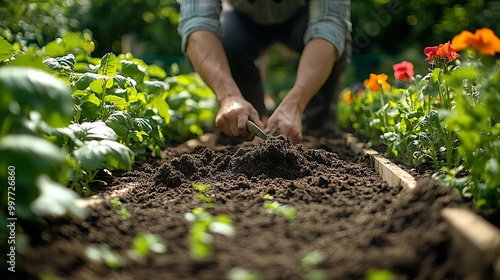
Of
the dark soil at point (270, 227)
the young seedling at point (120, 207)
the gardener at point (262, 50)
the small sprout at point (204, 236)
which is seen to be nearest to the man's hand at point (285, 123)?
the gardener at point (262, 50)

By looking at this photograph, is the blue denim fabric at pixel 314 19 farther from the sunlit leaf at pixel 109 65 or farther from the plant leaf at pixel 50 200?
the plant leaf at pixel 50 200

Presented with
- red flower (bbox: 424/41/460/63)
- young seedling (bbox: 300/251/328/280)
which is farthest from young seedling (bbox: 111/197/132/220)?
red flower (bbox: 424/41/460/63)

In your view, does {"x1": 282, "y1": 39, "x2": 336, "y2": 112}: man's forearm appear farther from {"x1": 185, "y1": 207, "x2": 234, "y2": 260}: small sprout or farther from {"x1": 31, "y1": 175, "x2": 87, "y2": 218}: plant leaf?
{"x1": 31, "y1": 175, "x2": 87, "y2": 218}: plant leaf

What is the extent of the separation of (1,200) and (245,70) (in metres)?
3.15

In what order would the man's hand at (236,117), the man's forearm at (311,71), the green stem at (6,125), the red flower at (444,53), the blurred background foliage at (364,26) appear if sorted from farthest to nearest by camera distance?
the blurred background foliage at (364,26), the man's forearm at (311,71), the man's hand at (236,117), the red flower at (444,53), the green stem at (6,125)

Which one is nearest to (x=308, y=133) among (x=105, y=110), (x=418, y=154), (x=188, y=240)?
(x=418, y=154)

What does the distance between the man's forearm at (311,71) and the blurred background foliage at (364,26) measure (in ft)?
14.6

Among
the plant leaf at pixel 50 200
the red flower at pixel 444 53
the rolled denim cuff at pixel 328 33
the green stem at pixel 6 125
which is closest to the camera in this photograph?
the plant leaf at pixel 50 200

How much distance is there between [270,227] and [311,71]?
6.05 ft

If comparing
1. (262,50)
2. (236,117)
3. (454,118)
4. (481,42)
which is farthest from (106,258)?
(262,50)

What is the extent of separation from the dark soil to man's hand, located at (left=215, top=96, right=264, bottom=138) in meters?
0.46

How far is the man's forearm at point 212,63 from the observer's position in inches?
133

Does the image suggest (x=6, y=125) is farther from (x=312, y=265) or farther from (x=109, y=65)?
(x=109, y=65)

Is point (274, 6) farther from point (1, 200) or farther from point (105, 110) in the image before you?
point (1, 200)
